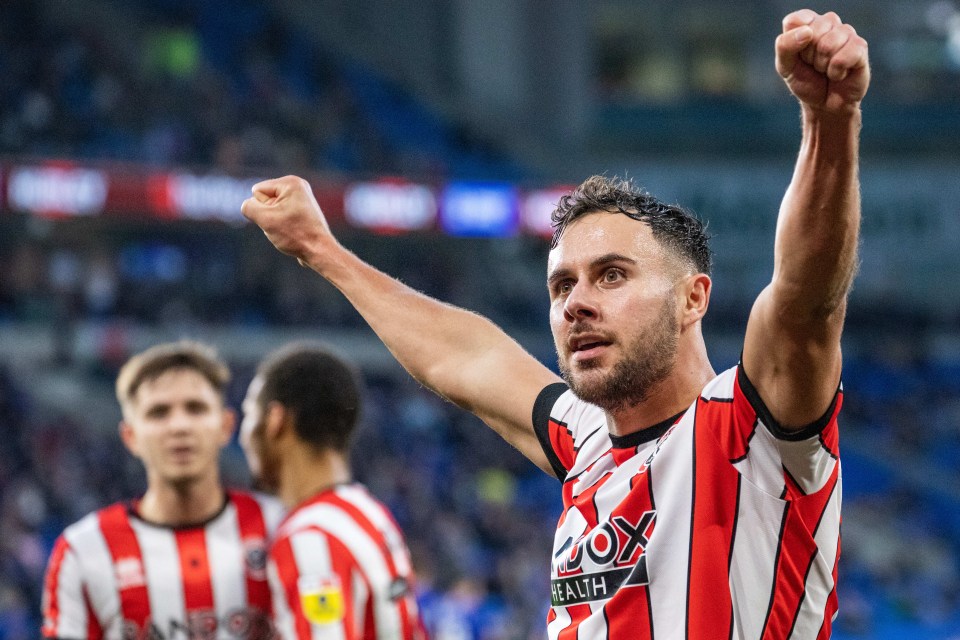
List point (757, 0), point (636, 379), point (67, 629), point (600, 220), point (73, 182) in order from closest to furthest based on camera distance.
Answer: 1. point (636, 379)
2. point (600, 220)
3. point (67, 629)
4. point (73, 182)
5. point (757, 0)

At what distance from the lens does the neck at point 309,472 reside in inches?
146

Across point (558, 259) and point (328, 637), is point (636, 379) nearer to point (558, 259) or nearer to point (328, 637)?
point (558, 259)

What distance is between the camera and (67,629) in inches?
144

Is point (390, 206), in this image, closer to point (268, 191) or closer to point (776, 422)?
point (268, 191)

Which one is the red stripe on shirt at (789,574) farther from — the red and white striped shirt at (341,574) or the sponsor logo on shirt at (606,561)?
the red and white striped shirt at (341,574)

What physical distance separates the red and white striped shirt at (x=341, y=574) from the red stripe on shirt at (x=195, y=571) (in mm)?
288

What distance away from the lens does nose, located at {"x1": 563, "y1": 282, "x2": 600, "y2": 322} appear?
2.27 m

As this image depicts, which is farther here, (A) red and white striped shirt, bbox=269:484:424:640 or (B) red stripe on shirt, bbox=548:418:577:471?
(A) red and white striped shirt, bbox=269:484:424:640

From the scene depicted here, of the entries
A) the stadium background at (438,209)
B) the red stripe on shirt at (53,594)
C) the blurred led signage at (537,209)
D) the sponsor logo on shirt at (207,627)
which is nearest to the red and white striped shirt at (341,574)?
the sponsor logo on shirt at (207,627)

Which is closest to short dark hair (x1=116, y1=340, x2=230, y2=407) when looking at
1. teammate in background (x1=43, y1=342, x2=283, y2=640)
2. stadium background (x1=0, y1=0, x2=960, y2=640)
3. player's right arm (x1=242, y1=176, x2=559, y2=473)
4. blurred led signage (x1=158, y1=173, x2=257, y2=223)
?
teammate in background (x1=43, y1=342, x2=283, y2=640)

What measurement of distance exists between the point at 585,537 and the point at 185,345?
7.36ft

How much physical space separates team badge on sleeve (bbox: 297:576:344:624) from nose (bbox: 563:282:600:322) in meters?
1.41

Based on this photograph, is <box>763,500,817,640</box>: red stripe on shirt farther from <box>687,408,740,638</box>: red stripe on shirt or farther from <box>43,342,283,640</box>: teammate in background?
<box>43,342,283,640</box>: teammate in background

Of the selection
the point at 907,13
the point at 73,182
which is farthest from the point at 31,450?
the point at 907,13
